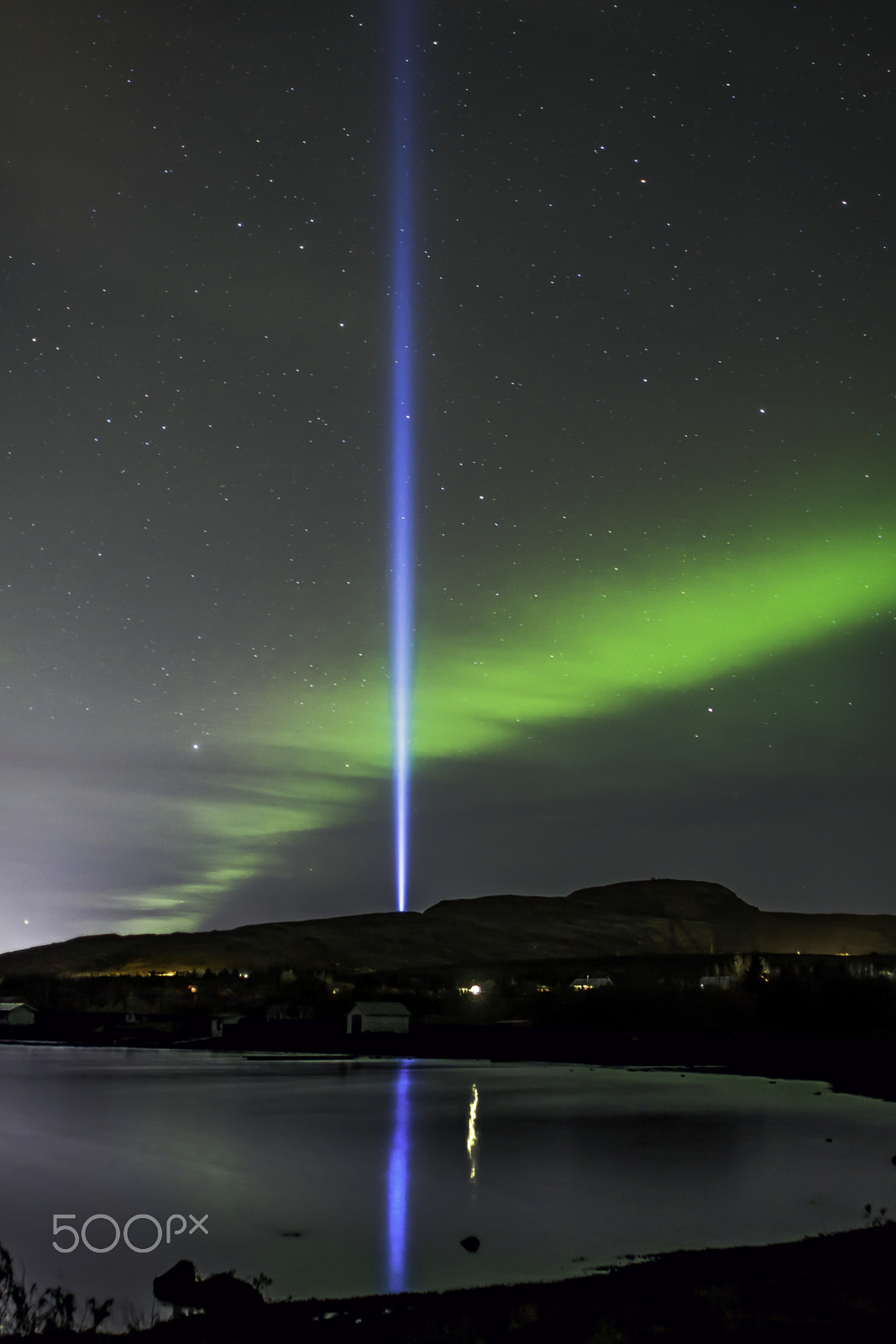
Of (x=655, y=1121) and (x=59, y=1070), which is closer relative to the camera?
(x=655, y=1121)

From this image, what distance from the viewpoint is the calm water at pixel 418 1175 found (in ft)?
60.5

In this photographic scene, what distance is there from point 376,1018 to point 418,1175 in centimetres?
7081

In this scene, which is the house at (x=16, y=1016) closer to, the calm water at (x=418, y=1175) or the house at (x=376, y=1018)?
the house at (x=376, y=1018)

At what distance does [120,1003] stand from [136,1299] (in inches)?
5395

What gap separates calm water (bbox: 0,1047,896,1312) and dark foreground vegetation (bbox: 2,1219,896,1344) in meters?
1.43

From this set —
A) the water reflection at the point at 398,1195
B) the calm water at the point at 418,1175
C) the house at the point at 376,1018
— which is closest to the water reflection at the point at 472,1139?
the calm water at the point at 418,1175

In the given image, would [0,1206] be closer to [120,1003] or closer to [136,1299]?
[136,1299]

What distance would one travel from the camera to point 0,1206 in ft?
77.8

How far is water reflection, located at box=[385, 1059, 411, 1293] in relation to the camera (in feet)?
57.9

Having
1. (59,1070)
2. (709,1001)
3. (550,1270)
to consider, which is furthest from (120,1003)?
(550,1270)

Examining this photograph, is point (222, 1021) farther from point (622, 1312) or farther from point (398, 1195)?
point (622, 1312)

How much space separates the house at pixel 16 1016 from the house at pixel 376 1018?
34542 millimetres

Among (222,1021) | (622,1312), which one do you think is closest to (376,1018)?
(222,1021)

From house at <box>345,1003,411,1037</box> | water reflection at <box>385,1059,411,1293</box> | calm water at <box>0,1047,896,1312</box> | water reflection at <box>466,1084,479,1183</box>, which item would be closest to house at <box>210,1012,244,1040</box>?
house at <box>345,1003,411,1037</box>
